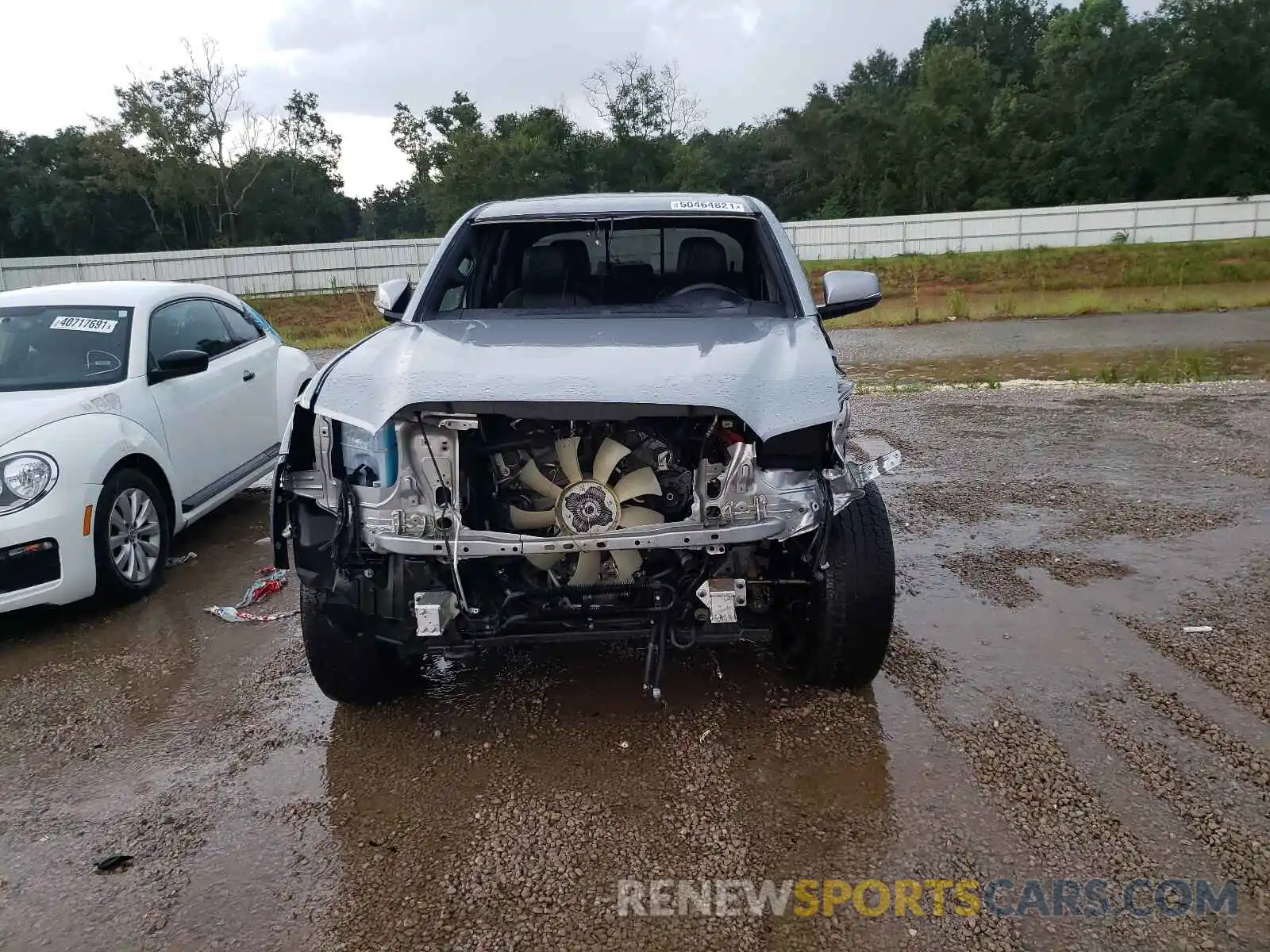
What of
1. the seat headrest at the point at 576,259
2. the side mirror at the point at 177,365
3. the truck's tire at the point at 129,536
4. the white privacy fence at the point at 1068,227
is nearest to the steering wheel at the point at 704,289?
the seat headrest at the point at 576,259

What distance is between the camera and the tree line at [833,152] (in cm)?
4953

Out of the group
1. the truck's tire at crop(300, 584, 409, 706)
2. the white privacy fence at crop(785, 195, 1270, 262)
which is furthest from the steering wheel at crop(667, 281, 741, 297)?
the white privacy fence at crop(785, 195, 1270, 262)

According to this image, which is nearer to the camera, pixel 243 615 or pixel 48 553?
pixel 48 553

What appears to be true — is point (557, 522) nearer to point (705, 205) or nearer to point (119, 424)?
point (705, 205)

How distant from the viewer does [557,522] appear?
10.3 ft

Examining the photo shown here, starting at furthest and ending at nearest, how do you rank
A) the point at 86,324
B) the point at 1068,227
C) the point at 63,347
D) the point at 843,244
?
the point at 843,244, the point at 1068,227, the point at 86,324, the point at 63,347

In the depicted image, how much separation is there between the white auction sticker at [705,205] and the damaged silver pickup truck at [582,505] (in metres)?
1.09

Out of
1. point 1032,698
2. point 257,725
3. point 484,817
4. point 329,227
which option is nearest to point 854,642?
point 1032,698

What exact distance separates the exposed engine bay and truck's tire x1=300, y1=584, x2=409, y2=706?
6.5 inches

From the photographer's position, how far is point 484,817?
9.75 feet

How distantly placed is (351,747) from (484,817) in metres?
0.74

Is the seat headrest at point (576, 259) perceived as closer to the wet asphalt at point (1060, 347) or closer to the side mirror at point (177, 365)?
the side mirror at point (177, 365)

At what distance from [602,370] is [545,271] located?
1.84m

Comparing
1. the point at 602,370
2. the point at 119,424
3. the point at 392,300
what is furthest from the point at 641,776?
the point at 119,424
